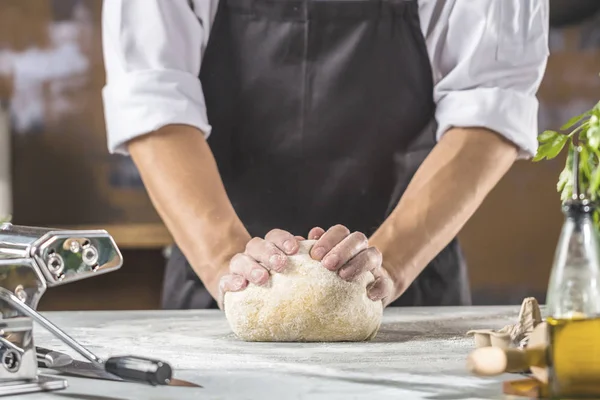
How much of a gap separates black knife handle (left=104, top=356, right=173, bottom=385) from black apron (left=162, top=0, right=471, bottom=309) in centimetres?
99

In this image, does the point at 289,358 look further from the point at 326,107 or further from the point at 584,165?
the point at 326,107

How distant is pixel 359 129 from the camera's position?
178 cm

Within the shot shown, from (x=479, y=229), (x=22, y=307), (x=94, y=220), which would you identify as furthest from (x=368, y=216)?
(x=94, y=220)

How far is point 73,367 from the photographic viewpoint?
A: 2.75 feet

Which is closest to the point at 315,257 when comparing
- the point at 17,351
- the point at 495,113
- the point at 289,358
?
the point at 289,358

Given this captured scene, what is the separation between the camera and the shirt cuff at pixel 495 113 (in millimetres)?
1591

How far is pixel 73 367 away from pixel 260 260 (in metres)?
0.37

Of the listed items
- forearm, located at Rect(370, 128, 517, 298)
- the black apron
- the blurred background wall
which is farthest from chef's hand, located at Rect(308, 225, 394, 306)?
the blurred background wall

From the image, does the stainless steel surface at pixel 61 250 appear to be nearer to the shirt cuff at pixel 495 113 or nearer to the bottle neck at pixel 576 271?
the bottle neck at pixel 576 271

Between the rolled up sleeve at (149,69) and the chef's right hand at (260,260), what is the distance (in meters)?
0.45

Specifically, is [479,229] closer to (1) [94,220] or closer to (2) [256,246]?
(1) [94,220]

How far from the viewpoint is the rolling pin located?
0.67 meters

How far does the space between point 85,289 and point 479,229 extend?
4.39 feet

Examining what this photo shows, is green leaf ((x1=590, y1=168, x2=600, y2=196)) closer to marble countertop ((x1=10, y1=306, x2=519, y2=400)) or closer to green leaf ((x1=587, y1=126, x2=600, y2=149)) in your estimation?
green leaf ((x1=587, y1=126, x2=600, y2=149))
